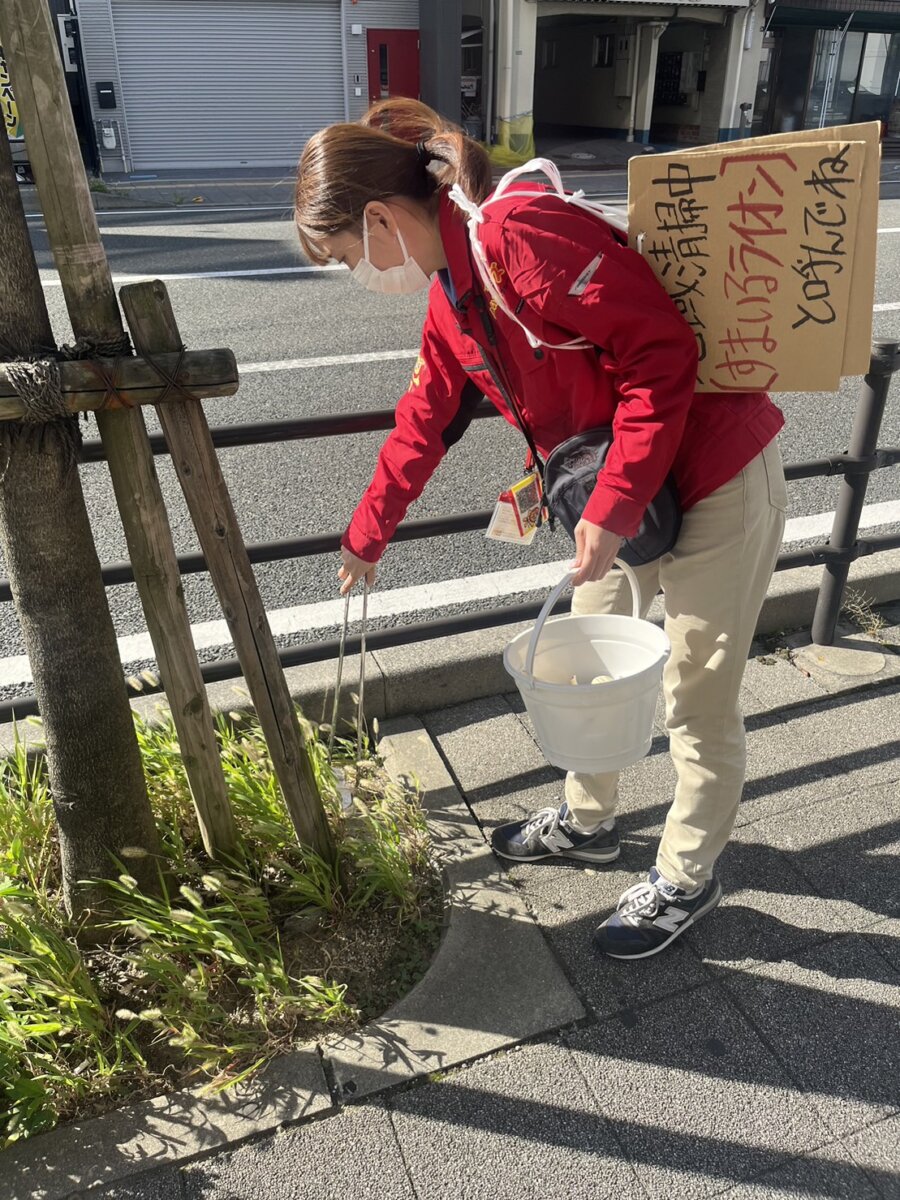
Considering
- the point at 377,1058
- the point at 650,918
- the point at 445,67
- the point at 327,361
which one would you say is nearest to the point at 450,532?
the point at 650,918

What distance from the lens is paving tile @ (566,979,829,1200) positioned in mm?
1702

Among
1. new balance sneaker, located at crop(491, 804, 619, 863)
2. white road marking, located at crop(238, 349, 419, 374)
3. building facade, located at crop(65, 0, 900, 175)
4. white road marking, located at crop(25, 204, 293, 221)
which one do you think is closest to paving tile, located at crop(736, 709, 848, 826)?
new balance sneaker, located at crop(491, 804, 619, 863)

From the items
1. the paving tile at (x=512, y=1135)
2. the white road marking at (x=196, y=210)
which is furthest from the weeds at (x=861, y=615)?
the white road marking at (x=196, y=210)

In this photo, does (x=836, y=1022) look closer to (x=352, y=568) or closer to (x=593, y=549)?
(x=593, y=549)

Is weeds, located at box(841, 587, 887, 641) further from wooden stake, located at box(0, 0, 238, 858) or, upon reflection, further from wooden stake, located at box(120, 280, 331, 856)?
wooden stake, located at box(0, 0, 238, 858)

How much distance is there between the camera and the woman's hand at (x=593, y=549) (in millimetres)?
1698

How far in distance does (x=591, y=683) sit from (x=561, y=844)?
646 mm

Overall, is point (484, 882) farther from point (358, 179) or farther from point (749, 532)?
point (358, 179)

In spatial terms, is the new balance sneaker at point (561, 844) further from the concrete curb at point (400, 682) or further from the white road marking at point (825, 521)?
the white road marking at point (825, 521)

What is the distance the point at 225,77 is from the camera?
63.3 feet

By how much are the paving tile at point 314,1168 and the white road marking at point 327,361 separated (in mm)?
5391

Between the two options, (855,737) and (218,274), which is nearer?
(855,737)

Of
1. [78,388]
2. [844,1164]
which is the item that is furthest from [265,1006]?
[78,388]

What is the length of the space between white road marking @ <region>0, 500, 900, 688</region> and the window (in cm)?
2282
